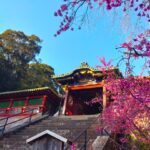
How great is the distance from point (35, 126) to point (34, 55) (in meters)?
21.6

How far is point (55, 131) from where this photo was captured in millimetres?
14188

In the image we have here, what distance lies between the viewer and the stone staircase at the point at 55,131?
12.4 m

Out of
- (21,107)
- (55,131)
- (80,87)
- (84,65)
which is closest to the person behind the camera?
(55,131)

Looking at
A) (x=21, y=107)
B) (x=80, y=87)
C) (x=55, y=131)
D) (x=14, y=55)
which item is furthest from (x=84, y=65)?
(x=14, y=55)

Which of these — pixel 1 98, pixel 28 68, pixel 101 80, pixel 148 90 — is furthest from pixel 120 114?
pixel 28 68

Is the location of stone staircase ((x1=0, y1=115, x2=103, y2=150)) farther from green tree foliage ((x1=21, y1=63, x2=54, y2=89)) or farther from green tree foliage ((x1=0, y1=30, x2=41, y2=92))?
green tree foliage ((x1=21, y1=63, x2=54, y2=89))

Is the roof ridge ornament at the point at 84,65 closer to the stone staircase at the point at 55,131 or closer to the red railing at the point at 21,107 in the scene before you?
the red railing at the point at 21,107

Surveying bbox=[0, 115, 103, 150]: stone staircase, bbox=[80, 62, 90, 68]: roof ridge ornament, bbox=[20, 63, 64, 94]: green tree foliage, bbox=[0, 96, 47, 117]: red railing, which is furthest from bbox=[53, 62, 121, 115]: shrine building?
bbox=[20, 63, 64, 94]: green tree foliage

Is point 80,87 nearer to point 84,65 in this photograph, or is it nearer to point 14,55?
point 84,65

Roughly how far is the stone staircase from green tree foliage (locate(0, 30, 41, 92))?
47.1 feet

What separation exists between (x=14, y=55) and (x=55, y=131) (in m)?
19.7

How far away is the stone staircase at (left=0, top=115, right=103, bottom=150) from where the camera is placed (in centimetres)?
1244

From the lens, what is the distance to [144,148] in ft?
39.5

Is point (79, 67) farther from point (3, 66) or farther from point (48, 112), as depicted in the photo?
point (3, 66)
